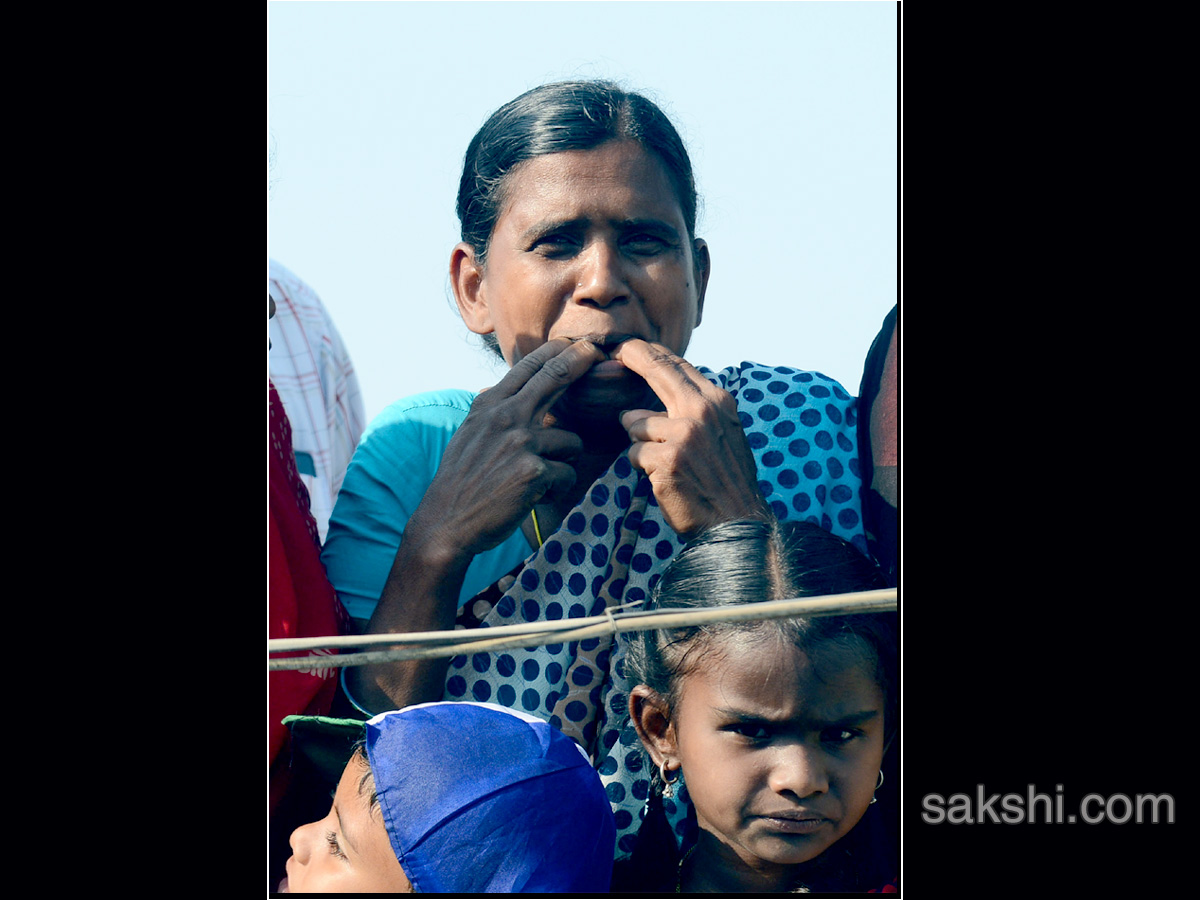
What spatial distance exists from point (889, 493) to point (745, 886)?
0.71 meters

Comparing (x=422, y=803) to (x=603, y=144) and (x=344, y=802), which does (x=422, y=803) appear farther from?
(x=603, y=144)

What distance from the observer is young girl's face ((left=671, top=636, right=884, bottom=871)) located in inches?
81.0

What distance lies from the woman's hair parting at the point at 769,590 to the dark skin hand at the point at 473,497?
31cm

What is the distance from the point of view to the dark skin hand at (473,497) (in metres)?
2.27

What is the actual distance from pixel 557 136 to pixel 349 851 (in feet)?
4.29

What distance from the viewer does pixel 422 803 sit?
2.07m

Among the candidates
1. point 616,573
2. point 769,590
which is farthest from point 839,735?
point 616,573

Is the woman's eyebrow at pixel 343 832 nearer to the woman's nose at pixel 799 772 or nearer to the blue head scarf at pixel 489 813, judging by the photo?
the blue head scarf at pixel 489 813

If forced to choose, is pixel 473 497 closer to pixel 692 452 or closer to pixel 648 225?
pixel 692 452

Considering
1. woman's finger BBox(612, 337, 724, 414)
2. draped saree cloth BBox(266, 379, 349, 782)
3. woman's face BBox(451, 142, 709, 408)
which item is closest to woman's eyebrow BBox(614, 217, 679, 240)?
woman's face BBox(451, 142, 709, 408)

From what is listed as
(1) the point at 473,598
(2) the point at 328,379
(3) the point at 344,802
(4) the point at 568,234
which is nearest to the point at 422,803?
(3) the point at 344,802

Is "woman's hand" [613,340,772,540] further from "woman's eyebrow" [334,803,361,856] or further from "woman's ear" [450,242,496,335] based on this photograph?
"woman's eyebrow" [334,803,361,856]

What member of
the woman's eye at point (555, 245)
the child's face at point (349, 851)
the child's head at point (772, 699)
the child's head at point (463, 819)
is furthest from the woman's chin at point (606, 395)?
the child's face at point (349, 851)

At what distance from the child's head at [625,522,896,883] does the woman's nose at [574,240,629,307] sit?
0.49 m
